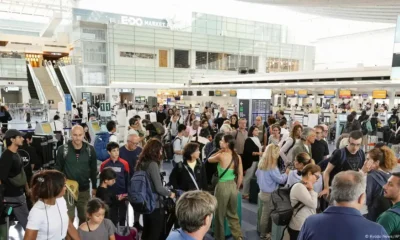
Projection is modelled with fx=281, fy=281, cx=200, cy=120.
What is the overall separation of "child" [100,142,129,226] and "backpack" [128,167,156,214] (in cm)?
58

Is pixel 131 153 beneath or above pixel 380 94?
beneath

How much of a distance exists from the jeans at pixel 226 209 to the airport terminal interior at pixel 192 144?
0.8 inches

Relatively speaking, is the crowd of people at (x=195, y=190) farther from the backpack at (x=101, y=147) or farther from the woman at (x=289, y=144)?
the backpack at (x=101, y=147)

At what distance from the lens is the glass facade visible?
38531 mm

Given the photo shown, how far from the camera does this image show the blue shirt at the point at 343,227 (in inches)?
65.5

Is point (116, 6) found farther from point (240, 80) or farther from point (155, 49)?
point (240, 80)

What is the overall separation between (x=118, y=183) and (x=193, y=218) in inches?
95.0

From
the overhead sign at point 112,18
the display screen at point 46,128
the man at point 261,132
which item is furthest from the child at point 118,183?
the overhead sign at point 112,18

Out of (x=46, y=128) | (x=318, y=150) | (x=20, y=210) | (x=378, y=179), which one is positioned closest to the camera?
(x=378, y=179)

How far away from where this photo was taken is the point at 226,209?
3.98m

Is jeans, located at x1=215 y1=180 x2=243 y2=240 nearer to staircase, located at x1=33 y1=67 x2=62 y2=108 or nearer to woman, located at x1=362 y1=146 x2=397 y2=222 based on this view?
woman, located at x1=362 y1=146 x2=397 y2=222

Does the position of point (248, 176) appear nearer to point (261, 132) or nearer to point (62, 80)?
point (261, 132)

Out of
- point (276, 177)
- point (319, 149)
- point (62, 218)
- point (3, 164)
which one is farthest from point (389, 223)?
point (3, 164)

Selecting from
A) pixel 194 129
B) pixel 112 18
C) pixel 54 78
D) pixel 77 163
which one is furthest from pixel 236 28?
pixel 77 163
